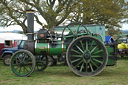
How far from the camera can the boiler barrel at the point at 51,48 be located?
7.77 m

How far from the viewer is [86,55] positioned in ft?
24.0

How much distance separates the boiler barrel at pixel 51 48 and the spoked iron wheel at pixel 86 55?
1.51 ft

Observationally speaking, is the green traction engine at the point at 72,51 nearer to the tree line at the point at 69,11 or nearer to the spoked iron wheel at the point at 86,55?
the spoked iron wheel at the point at 86,55

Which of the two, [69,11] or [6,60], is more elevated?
[69,11]

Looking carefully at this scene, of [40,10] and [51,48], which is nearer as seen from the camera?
[51,48]

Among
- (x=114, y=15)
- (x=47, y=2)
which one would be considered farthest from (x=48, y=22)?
(x=114, y=15)

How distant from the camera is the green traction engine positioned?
7324 mm

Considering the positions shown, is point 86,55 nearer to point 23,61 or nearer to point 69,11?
point 23,61

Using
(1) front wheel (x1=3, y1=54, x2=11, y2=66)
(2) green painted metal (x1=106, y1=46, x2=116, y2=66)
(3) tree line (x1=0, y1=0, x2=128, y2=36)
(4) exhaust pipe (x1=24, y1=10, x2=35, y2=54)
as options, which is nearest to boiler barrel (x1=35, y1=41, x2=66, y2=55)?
(4) exhaust pipe (x1=24, y1=10, x2=35, y2=54)

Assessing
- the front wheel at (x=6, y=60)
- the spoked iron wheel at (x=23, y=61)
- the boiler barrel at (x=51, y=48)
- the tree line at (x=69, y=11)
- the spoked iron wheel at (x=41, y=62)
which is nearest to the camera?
the spoked iron wheel at (x=23, y=61)

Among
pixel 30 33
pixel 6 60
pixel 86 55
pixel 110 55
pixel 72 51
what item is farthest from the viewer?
pixel 6 60

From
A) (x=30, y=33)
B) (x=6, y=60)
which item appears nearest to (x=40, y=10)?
(x=6, y=60)

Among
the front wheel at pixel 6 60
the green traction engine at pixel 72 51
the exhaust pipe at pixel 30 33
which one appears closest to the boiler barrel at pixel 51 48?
the green traction engine at pixel 72 51

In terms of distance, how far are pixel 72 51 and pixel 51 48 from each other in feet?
2.67
